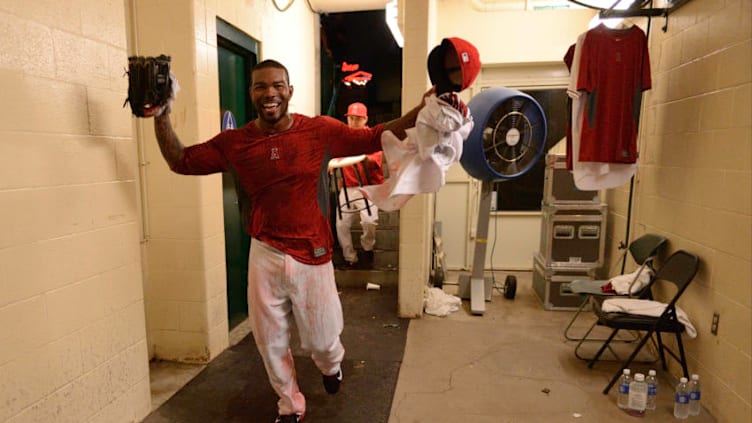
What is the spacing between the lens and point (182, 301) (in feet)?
9.30

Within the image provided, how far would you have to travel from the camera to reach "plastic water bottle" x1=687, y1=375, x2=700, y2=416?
2346 mm

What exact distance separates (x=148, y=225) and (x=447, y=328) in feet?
7.48

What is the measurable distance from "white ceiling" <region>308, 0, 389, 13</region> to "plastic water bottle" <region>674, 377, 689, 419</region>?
182 inches

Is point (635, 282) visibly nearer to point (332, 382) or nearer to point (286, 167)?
point (332, 382)

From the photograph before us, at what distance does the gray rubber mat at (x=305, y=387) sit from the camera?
236 cm

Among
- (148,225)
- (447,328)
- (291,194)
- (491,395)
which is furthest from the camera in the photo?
(447,328)

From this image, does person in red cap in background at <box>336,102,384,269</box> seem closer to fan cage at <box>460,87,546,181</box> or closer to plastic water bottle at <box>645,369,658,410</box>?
fan cage at <box>460,87,546,181</box>

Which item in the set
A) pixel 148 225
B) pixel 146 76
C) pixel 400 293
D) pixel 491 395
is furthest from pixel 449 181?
pixel 146 76

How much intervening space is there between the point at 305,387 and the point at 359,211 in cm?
222

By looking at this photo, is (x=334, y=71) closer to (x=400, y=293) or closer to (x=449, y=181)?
(x=449, y=181)

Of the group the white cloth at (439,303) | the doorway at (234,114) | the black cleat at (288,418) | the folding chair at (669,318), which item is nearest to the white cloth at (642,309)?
the folding chair at (669,318)

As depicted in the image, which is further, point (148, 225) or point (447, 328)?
point (447, 328)

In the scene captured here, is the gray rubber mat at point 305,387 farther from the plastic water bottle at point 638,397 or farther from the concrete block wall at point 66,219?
the plastic water bottle at point 638,397

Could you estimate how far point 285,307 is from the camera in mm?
2182
